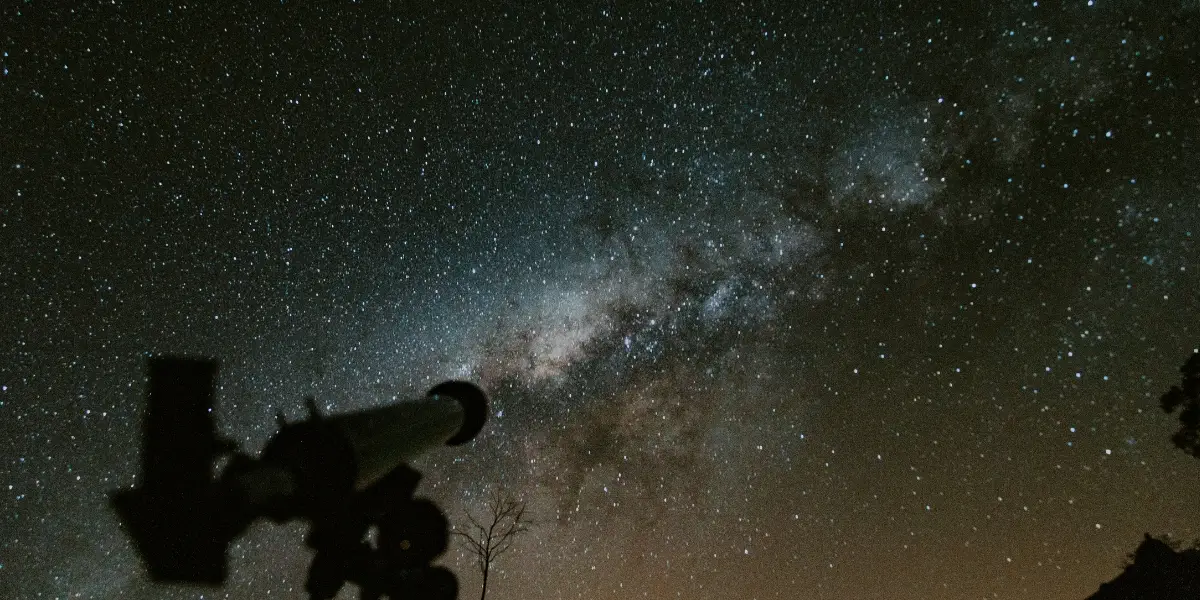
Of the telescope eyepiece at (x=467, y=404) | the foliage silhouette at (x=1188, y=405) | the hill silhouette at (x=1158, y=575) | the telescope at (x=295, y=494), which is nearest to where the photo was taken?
the telescope at (x=295, y=494)

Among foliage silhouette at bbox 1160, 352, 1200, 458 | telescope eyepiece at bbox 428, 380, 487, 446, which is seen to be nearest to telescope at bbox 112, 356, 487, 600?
telescope eyepiece at bbox 428, 380, 487, 446

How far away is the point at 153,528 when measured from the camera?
2061mm

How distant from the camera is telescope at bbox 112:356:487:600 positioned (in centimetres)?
200

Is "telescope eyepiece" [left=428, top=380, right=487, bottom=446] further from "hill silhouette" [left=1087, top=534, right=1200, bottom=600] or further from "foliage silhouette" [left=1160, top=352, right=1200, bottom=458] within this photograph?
"hill silhouette" [left=1087, top=534, right=1200, bottom=600]

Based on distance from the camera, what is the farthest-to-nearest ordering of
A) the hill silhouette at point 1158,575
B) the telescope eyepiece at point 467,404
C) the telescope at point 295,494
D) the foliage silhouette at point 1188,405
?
the hill silhouette at point 1158,575
the foliage silhouette at point 1188,405
the telescope eyepiece at point 467,404
the telescope at point 295,494

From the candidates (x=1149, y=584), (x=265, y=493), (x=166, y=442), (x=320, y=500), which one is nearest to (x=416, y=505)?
(x=320, y=500)

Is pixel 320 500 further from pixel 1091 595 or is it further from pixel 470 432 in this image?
pixel 1091 595

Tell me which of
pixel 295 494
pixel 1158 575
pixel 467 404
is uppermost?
pixel 467 404

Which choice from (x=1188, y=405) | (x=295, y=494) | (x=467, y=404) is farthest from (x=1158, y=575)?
(x=295, y=494)

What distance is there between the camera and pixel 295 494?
113 inches

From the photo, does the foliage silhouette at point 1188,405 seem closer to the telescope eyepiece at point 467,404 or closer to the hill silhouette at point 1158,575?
the telescope eyepiece at point 467,404

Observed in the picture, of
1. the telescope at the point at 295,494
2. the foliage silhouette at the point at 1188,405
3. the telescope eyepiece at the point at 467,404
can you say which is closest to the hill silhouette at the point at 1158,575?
the foliage silhouette at the point at 1188,405

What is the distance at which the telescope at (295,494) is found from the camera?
2002 mm

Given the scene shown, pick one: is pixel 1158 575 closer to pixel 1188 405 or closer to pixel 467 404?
pixel 1188 405
